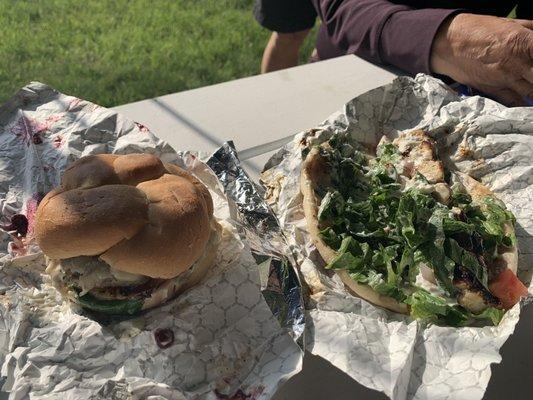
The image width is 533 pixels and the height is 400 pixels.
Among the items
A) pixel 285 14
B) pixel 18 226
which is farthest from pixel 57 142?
pixel 285 14

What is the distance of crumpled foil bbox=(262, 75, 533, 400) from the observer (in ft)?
5.04

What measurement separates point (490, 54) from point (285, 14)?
5.44 feet

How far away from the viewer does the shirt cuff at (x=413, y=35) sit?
2543mm

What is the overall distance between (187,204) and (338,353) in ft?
1.96

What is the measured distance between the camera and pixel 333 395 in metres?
1.60

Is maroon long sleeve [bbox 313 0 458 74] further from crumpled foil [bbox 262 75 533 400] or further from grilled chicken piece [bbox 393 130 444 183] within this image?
grilled chicken piece [bbox 393 130 444 183]

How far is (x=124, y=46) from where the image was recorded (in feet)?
16.5

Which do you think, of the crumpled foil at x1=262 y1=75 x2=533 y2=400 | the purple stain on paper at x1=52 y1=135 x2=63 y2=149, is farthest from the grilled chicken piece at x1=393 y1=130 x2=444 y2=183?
the purple stain on paper at x1=52 y1=135 x2=63 y2=149

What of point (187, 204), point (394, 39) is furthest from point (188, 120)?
point (394, 39)

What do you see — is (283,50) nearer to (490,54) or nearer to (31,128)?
(490,54)

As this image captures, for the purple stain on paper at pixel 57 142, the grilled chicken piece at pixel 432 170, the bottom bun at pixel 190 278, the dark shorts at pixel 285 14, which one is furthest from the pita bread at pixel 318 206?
the dark shorts at pixel 285 14

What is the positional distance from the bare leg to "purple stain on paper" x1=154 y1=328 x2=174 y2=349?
279 cm

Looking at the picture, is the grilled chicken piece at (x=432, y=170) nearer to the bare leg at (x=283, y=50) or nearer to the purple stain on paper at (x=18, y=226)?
the purple stain on paper at (x=18, y=226)

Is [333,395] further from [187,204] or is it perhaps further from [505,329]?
[187,204]
